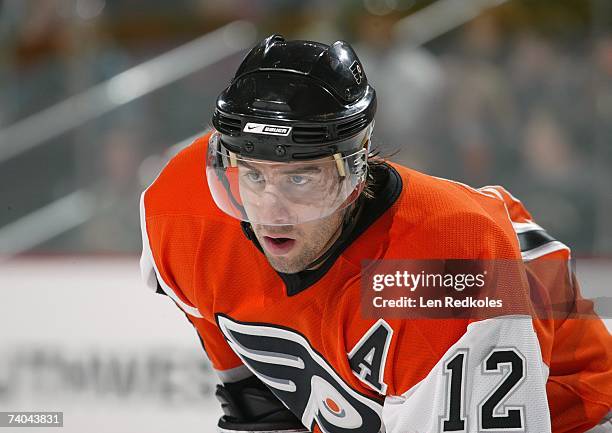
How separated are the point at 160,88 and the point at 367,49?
33.7 inches

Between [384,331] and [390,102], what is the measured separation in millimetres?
2241

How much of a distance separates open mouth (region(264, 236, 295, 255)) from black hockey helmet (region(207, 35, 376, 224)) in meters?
0.05

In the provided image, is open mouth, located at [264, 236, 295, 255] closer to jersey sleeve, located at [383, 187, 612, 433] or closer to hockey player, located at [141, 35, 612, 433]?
hockey player, located at [141, 35, 612, 433]

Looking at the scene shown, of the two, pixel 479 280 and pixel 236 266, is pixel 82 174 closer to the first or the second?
pixel 236 266

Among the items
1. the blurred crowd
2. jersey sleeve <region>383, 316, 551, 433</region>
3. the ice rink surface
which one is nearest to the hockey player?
jersey sleeve <region>383, 316, 551, 433</region>

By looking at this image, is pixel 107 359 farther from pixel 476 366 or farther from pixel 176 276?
pixel 476 366

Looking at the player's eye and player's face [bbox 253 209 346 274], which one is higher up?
the player's eye

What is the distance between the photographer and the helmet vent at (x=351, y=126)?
4.73 ft

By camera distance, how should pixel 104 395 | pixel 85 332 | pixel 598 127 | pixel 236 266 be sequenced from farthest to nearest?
1. pixel 598 127
2. pixel 85 332
3. pixel 104 395
4. pixel 236 266

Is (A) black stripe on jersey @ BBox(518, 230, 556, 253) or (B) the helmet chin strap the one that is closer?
(B) the helmet chin strap

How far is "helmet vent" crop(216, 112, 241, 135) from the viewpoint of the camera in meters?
1.47

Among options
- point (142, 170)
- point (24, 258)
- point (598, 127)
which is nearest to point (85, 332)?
point (24, 258)

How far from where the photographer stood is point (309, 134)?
1419 millimetres

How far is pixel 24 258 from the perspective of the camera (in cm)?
335
